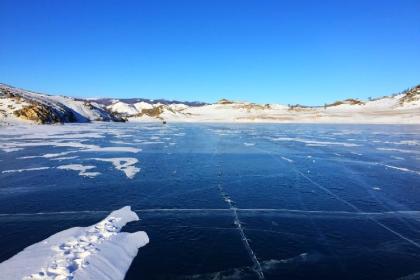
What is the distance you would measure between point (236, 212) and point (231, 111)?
300ft

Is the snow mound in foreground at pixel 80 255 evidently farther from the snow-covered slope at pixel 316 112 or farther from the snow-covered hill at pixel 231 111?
the snow-covered slope at pixel 316 112

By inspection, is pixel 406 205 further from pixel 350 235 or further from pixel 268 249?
pixel 268 249

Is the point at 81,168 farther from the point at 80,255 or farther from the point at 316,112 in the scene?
the point at 316,112

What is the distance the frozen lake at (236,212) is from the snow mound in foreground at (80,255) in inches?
9.1

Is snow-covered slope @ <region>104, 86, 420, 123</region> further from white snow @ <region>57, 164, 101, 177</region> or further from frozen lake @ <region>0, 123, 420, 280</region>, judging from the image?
white snow @ <region>57, 164, 101, 177</region>

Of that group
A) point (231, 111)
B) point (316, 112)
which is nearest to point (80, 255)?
point (316, 112)

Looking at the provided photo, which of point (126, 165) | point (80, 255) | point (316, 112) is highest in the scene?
point (80, 255)

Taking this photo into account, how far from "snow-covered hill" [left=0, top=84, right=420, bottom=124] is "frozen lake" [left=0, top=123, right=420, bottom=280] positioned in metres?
41.3

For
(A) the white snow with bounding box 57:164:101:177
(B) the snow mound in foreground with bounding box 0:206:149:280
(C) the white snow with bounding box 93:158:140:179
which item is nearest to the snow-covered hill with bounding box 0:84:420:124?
(C) the white snow with bounding box 93:158:140:179

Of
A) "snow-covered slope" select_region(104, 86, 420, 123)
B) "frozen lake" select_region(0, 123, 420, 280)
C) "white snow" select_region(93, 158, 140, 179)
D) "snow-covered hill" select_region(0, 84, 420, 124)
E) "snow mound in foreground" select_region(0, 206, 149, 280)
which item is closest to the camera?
"snow mound in foreground" select_region(0, 206, 149, 280)

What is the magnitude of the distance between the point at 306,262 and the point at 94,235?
10.9 feet

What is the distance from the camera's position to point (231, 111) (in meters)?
98.3

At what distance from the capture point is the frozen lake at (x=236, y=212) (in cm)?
505

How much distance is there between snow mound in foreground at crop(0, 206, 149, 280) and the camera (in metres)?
4.50
